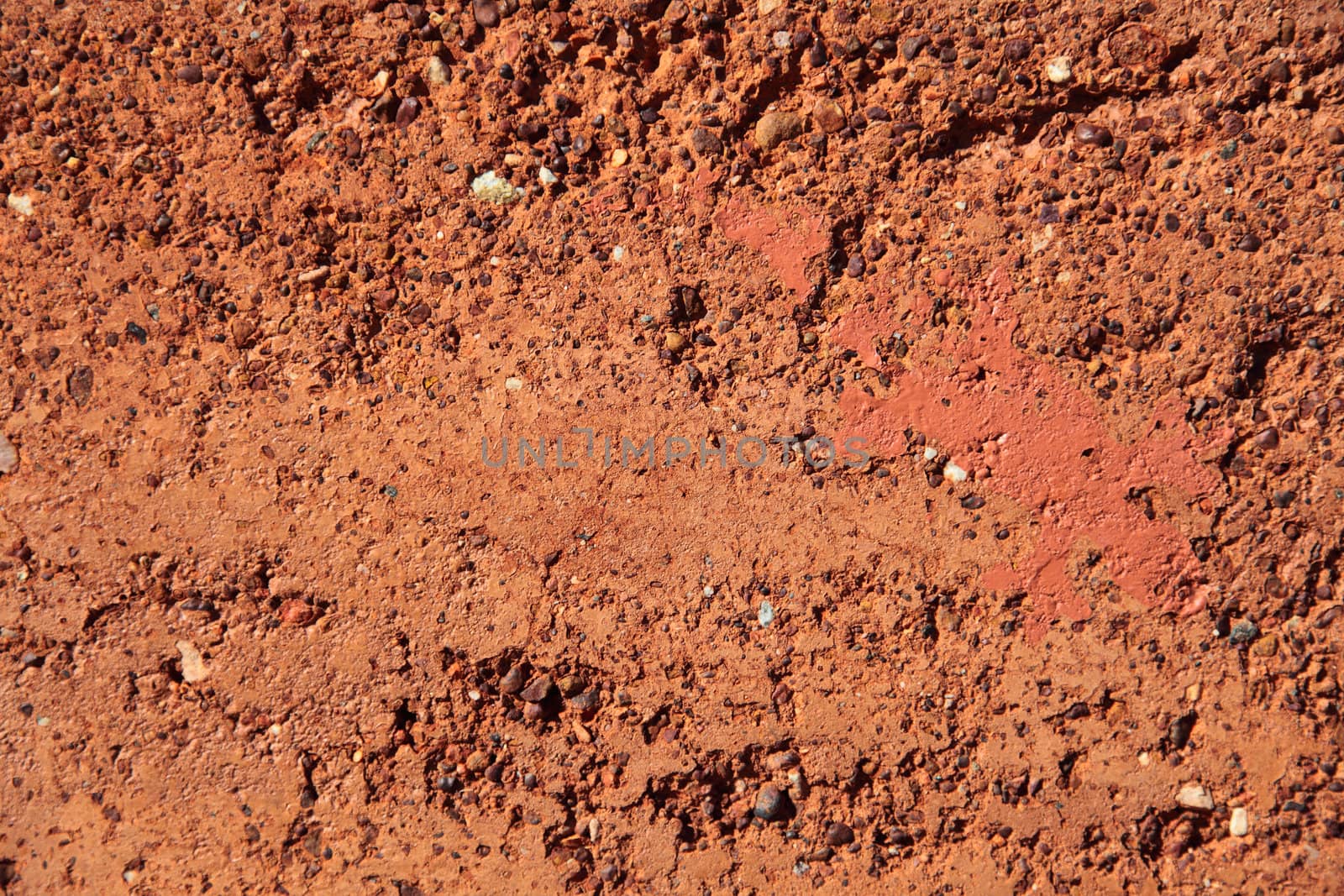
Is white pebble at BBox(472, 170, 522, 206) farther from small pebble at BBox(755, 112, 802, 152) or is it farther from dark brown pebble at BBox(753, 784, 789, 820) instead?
dark brown pebble at BBox(753, 784, 789, 820)

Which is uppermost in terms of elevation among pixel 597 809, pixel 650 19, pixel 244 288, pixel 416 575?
pixel 650 19

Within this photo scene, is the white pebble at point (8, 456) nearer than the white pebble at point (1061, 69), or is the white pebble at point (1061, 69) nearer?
the white pebble at point (1061, 69)

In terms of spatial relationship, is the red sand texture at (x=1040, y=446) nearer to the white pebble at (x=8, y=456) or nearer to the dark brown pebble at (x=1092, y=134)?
the dark brown pebble at (x=1092, y=134)

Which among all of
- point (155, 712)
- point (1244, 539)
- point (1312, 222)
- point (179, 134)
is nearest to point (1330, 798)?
point (1244, 539)

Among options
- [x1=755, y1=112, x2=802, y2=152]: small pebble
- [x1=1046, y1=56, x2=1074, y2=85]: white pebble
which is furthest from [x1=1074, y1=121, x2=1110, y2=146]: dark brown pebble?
[x1=755, y1=112, x2=802, y2=152]: small pebble

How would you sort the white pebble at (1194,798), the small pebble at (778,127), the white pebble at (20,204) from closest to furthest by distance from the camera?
the white pebble at (1194,798) < the small pebble at (778,127) < the white pebble at (20,204)

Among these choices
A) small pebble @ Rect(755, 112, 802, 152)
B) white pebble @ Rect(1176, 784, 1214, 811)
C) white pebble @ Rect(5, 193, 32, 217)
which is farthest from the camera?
white pebble @ Rect(5, 193, 32, 217)

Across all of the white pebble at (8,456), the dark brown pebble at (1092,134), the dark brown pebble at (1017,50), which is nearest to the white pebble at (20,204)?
the white pebble at (8,456)

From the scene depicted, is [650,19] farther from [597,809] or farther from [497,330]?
[597,809]

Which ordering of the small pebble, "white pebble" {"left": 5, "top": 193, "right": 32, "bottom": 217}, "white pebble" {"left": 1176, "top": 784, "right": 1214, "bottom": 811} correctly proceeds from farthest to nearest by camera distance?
"white pebble" {"left": 5, "top": 193, "right": 32, "bottom": 217} < the small pebble < "white pebble" {"left": 1176, "top": 784, "right": 1214, "bottom": 811}
